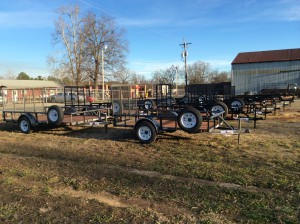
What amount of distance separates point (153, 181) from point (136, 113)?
533 centimetres

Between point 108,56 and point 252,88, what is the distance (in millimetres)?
24269

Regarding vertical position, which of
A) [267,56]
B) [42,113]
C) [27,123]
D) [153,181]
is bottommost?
[153,181]

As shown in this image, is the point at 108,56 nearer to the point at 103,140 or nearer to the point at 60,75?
the point at 60,75

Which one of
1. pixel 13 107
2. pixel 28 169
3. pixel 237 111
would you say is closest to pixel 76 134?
pixel 13 107

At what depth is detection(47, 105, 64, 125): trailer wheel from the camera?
10180 millimetres

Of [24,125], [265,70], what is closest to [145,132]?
[24,125]

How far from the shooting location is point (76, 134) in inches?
425

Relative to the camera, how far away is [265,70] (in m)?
46.6

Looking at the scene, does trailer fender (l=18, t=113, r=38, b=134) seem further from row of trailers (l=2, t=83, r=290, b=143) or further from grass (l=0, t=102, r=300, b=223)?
grass (l=0, t=102, r=300, b=223)

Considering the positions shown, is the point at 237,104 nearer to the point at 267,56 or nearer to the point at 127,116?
the point at 127,116

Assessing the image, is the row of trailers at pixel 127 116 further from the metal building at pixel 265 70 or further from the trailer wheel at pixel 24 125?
the metal building at pixel 265 70

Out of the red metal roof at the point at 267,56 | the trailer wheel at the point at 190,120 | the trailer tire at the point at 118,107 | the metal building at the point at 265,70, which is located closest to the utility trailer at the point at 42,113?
the trailer tire at the point at 118,107

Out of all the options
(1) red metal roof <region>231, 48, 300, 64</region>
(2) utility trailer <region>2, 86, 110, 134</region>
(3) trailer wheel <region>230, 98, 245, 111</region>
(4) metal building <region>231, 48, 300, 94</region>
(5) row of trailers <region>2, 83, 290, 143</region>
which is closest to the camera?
(5) row of trailers <region>2, 83, 290, 143</region>

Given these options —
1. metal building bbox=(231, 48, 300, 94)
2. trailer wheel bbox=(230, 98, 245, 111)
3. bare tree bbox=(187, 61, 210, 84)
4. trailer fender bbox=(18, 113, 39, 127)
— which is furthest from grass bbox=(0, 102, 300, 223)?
bare tree bbox=(187, 61, 210, 84)
